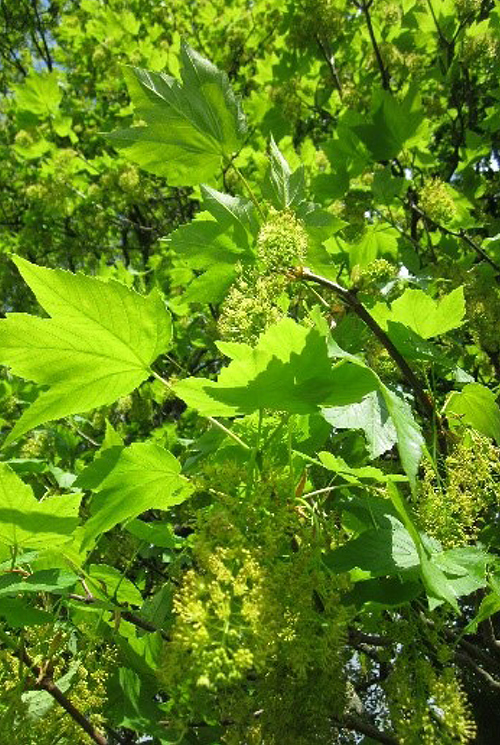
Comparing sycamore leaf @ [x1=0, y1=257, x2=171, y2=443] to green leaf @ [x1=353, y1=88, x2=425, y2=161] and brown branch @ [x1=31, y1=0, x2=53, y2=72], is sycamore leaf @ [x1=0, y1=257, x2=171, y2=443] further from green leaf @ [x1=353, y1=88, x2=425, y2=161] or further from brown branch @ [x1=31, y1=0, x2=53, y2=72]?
brown branch @ [x1=31, y1=0, x2=53, y2=72]

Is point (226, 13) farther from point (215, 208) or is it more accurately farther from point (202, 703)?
point (202, 703)

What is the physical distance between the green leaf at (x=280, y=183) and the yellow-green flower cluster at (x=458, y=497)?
73 cm

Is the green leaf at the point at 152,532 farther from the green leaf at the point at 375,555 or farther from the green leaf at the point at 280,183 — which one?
the green leaf at the point at 280,183

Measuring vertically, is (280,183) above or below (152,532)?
above

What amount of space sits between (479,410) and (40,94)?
15.4ft

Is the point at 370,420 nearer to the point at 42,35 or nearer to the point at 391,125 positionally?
the point at 391,125

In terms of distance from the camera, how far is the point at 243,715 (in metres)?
0.92

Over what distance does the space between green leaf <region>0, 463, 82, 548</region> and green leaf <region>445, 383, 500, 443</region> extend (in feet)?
2.76

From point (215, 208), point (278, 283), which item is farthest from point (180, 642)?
point (215, 208)

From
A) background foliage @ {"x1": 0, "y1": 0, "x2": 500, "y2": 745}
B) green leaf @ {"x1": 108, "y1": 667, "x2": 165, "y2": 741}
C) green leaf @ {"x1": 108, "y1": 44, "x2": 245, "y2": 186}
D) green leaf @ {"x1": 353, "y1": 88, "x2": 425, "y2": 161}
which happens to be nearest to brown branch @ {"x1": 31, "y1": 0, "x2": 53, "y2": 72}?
background foliage @ {"x1": 0, "y1": 0, "x2": 500, "y2": 745}

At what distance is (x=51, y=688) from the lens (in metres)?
1.27

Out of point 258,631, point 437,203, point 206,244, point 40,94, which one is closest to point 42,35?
point 40,94

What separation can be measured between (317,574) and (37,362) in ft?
1.87

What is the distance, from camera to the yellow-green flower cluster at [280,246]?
1.38m
